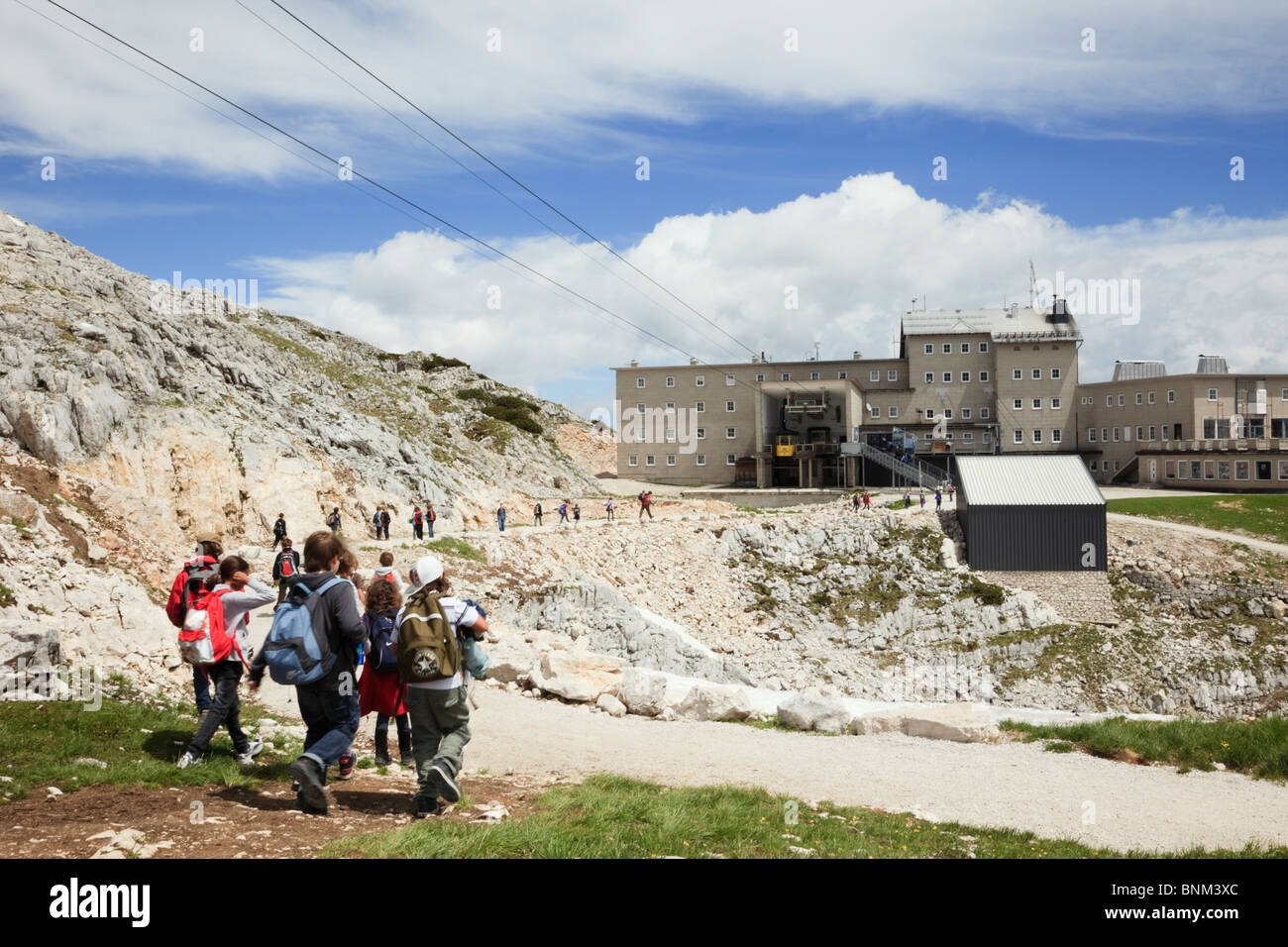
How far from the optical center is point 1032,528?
41.6 meters

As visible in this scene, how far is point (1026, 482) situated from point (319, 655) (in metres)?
43.9

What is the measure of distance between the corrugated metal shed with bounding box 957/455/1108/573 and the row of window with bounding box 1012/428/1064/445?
3067cm

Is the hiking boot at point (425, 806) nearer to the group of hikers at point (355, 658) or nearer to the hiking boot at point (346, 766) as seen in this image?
the group of hikers at point (355, 658)

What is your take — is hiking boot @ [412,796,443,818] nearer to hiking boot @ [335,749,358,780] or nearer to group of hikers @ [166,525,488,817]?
group of hikers @ [166,525,488,817]

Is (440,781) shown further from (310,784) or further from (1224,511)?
(1224,511)

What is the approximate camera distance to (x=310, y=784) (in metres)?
6.43

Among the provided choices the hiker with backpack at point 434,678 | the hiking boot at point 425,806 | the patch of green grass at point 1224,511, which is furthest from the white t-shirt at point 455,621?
the patch of green grass at point 1224,511

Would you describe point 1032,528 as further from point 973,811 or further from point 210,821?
A: point 210,821

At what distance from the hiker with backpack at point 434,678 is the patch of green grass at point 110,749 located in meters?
1.95

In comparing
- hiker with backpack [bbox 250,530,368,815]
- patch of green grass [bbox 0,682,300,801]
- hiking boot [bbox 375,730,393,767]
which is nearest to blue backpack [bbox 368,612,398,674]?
hiker with backpack [bbox 250,530,368,815]

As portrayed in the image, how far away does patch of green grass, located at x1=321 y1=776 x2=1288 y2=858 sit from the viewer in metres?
5.59

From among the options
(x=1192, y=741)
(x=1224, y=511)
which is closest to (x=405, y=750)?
(x=1192, y=741)

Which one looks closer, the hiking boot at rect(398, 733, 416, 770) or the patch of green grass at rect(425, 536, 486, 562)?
the hiking boot at rect(398, 733, 416, 770)
